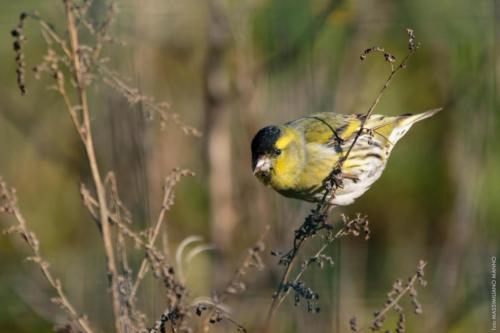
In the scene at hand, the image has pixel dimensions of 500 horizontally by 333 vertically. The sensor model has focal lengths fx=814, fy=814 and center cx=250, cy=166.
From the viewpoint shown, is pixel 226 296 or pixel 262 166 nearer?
pixel 226 296

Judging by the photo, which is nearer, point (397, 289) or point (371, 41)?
point (397, 289)

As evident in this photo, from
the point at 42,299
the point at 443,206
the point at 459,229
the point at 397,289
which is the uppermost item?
the point at 443,206

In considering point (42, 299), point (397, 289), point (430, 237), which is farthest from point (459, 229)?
point (397, 289)

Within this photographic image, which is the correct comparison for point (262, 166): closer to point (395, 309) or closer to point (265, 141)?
point (265, 141)

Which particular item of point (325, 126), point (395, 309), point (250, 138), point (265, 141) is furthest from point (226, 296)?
point (250, 138)

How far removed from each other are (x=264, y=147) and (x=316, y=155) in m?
0.17

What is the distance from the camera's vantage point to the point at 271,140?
2.35 metres

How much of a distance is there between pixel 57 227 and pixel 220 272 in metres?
1.14

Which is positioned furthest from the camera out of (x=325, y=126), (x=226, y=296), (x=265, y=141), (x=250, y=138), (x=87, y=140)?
(x=250, y=138)

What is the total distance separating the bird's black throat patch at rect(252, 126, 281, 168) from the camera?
2326mm

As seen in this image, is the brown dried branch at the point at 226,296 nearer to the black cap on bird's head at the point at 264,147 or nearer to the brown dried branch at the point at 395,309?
the brown dried branch at the point at 395,309

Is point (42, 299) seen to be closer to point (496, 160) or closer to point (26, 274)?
point (26, 274)

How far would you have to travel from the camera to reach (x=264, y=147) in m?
2.34

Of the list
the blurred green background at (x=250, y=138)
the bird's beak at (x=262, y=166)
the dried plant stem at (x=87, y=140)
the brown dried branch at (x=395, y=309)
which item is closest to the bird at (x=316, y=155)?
the bird's beak at (x=262, y=166)
